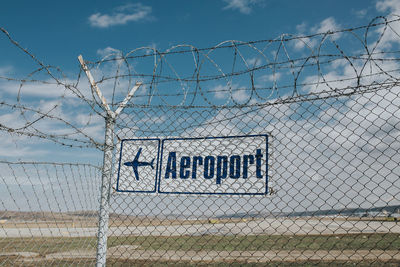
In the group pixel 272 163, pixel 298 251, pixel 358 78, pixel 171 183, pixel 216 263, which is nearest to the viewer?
pixel 358 78

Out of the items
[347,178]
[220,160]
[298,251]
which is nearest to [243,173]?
[220,160]

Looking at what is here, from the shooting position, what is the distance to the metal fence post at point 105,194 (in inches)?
134

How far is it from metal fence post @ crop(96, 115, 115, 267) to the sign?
0.39 ft

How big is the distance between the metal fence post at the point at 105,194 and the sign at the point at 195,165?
0.12 m

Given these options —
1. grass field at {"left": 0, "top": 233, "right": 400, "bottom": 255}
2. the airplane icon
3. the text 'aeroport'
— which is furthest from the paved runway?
the text 'aeroport'

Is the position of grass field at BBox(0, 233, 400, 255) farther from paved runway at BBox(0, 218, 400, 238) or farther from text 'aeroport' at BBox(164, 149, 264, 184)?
text 'aeroport' at BBox(164, 149, 264, 184)

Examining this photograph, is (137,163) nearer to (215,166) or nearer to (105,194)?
(105,194)

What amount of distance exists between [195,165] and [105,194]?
1043mm

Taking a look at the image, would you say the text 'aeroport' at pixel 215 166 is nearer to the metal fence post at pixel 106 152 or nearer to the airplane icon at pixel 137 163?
the airplane icon at pixel 137 163

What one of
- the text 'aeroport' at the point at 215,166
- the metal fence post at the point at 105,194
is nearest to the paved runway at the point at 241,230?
the metal fence post at the point at 105,194

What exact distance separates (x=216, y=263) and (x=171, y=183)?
415cm

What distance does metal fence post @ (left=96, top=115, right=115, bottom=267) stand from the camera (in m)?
3.40

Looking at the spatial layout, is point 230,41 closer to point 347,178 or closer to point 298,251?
point 347,178

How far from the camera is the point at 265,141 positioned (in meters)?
3.33
